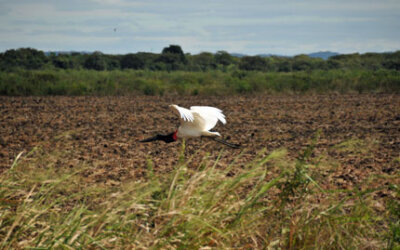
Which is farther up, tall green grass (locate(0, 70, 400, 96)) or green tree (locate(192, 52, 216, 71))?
green tree (locate(192, 52, 216, 71))

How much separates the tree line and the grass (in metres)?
30.4

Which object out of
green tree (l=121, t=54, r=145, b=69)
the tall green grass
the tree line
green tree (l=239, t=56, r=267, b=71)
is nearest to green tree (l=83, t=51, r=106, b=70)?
the tree line

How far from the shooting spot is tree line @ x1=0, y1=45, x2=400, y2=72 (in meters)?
34.3

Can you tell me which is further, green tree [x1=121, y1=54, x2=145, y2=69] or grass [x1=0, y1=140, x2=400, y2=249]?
green tree [x1=121, y1=54, x2=145, y2=69]

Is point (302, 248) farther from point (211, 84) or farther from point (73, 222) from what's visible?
point (211, 84)

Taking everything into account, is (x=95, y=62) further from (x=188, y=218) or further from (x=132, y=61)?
(x=188, y=218)

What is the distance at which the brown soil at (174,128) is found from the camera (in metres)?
7.19

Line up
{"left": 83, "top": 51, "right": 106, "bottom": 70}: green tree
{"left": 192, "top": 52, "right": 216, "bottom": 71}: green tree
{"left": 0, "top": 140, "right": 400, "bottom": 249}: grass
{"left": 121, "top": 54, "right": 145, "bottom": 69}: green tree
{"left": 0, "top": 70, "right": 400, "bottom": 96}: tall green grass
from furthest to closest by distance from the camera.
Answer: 1. {"left": 192, "top": 52, "right": 216, "bottom": 71}: green tree
2. {"left": 121, "top": 54, "right": 145, "bottom": 69}: green tree
3. {"left": 83, "top": 51, "right": 106, "bottom": 70}: green tree
4. {"left": 0, "top": 70, "right": 400, "bottom": 96}: tall green grass
5. {"left": 0, "top": 140, "right": 400, "bottom": 249}: grass

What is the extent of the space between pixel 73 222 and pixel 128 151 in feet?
18.1

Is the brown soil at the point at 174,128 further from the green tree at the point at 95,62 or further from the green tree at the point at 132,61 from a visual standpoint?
the green tree at the point at 132,61

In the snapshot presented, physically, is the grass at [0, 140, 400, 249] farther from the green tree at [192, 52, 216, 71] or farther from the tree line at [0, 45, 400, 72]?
the green tree at [192, 52, 216, 71]

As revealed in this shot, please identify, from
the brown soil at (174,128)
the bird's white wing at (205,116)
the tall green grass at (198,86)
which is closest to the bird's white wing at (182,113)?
the bird's white wing at (205,116)

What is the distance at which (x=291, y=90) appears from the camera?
2094cm

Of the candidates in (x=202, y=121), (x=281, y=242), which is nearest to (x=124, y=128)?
(x=202, y=121)
